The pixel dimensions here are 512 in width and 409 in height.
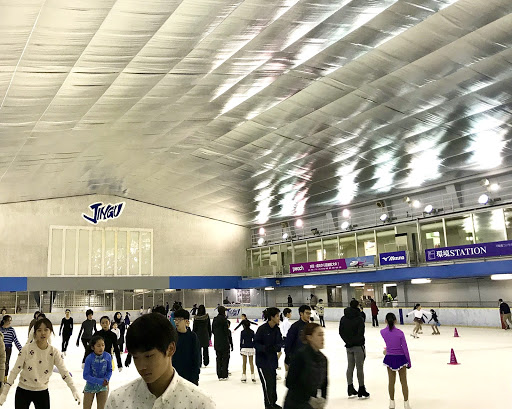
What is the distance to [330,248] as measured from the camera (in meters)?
41.6

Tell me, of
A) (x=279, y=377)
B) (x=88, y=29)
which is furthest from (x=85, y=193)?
(x=279, y=377)

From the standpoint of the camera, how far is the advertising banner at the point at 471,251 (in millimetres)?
27172

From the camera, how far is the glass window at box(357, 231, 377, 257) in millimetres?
37688

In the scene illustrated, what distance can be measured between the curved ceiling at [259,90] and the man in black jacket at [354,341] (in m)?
8.63

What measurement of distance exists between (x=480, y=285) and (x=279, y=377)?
77.7 ft

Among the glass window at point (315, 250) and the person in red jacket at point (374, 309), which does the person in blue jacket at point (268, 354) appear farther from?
the glass window at point (315, 250)

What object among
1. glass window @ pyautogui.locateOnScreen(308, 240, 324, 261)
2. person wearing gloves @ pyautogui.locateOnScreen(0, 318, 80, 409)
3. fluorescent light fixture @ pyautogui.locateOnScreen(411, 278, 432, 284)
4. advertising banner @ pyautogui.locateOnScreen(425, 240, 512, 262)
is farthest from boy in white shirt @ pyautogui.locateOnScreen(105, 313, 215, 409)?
glass window @ pyautogui.locateOnScreen(308, 240, 324, 261)

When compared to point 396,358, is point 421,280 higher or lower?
higher

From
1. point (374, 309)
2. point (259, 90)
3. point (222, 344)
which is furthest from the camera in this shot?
point (374, 309)

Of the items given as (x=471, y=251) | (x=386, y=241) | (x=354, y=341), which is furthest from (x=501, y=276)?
(x=354, y=341)

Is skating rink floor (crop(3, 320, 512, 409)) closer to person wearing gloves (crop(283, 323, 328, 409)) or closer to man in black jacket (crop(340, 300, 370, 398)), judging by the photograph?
man in black jacket (crop(340, 300, 370, 398))

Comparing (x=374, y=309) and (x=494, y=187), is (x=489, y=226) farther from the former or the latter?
(x=374, y=309)

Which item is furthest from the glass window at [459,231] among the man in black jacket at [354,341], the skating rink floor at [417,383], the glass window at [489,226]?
the man in black jacket at [354,341]

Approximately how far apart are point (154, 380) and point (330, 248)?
40.3 m
